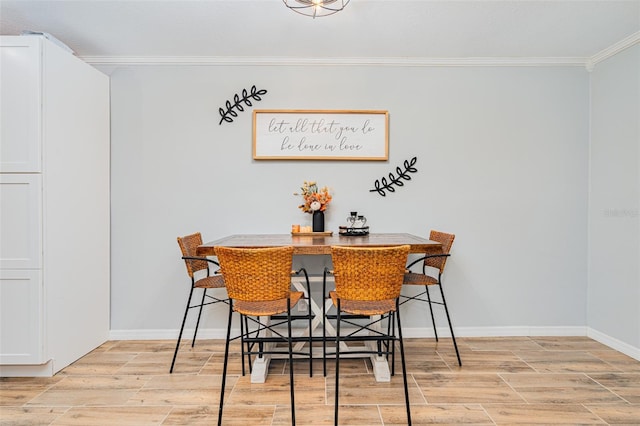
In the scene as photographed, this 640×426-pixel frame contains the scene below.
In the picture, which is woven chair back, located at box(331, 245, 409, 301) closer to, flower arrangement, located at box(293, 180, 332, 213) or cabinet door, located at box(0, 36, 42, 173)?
flower arrangement, located at box(293, 180, 332, 213)

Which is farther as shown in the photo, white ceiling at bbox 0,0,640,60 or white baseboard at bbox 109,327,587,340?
white baseboard at bbox 109,327,587,340

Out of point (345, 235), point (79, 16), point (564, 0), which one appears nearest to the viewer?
point (564, 0)

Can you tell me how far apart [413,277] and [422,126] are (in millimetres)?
1339

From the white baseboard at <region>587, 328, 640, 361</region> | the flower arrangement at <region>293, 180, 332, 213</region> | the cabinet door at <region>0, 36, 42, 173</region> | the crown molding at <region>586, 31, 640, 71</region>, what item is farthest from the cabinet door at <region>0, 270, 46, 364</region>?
the crown molding at <region>586, 31, 640, 71</region>

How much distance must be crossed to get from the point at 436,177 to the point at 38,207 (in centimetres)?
298

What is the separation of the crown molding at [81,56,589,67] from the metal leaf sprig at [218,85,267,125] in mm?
245

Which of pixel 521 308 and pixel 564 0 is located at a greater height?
pixel 564 0

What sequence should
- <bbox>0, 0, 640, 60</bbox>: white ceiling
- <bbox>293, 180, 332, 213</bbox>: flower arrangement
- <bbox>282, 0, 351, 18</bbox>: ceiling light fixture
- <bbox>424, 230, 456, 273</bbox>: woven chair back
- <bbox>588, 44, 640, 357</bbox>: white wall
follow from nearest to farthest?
<bbox>282, 0, 351, 18</bbox>: ceiling light fixture → <bbox>0, 0, 640, 60</bbox>: white ceiling → <bbox>424, 230, 456, 273</bbox>: woven chair back → <bbox>588, 44, 640, 357</bbox>: white wall → <bbox>293, 180, 332, 213</bbox>: flower arrangement

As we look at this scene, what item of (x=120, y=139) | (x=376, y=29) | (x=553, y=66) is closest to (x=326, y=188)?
(x=376, y=29)

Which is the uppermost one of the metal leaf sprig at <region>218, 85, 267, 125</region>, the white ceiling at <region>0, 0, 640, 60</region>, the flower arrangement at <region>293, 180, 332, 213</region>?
the white ceiling at <region>0, 0, 640, 60</region>

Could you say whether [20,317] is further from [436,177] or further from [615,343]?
[615,343]

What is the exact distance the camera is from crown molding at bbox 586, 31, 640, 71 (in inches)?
104

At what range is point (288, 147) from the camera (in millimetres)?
3061

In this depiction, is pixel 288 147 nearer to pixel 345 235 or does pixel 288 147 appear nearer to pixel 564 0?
pixel 345 235
